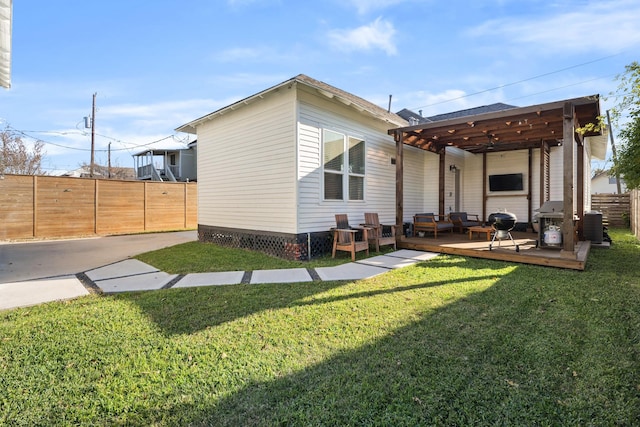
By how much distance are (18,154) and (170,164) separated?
26.5ft

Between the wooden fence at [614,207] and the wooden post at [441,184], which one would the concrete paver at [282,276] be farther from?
the wooden fence at [614,207]

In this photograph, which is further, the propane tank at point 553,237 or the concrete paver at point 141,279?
the propane tank at point 553,237

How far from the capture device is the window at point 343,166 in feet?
22.3

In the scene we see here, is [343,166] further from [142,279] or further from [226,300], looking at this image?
[142,279]

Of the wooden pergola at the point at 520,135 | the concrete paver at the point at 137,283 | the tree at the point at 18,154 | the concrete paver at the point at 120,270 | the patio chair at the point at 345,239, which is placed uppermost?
the tree at the point at 18,154

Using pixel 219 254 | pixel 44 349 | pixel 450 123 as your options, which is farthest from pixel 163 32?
pixel 44 349

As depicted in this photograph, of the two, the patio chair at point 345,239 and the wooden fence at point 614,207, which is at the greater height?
the wooden fence at point 614,207

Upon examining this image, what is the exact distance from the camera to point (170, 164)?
22.6 meters

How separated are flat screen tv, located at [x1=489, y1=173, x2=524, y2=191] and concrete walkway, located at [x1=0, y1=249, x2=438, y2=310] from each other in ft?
22.4

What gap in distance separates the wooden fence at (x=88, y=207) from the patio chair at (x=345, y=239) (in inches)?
374

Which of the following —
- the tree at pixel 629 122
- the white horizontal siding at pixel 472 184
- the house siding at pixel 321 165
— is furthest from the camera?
the white horizontal siding at pixel 472 184

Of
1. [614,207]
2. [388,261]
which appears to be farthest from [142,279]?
[614,207]

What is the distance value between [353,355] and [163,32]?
31.4ft

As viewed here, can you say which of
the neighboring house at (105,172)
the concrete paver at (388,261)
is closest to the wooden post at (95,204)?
the concrete paver at (388,261)
